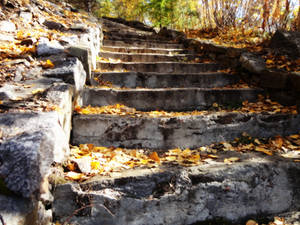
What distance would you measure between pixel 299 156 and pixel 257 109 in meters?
0.77

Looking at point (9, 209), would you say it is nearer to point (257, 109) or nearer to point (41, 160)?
point (41, 160)

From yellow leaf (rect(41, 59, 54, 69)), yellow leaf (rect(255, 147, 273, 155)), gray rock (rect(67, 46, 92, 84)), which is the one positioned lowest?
yellow leaf (rect(255, 147, 273, 155))

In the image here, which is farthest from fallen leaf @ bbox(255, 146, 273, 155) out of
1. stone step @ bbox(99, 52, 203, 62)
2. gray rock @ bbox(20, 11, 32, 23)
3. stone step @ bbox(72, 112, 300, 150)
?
gray rock @ bbox(20, 11, 32, 23)

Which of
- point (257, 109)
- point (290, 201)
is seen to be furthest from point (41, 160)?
point (257, 109)

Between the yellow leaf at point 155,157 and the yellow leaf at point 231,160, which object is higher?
the yellow leaf at point 231,160

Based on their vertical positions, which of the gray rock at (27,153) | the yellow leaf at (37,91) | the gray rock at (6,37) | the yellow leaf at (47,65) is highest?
the gray rock at (6,37)

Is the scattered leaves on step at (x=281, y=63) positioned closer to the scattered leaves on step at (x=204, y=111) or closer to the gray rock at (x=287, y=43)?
the gray rock at (x=287, y=43)

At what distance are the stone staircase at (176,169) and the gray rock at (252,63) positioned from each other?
0.83ft

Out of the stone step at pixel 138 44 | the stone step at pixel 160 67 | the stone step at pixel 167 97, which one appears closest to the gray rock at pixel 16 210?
the stone step at pixel 167 97

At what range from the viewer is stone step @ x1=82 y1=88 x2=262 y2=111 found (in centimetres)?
243

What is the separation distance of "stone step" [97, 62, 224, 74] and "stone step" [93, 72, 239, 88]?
1.34ft

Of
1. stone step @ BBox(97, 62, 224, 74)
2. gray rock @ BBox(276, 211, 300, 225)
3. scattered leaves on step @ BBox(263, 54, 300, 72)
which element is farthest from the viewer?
stone step @ BBox(97, 62, 224, 74)

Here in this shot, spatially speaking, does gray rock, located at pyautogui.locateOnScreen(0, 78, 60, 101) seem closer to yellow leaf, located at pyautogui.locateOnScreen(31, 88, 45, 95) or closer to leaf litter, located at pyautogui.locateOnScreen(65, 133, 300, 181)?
yellow leaf, located at pyautogui.locateOnScreen(31, 88, 45, 95)

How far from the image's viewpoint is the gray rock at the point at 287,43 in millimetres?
2938
